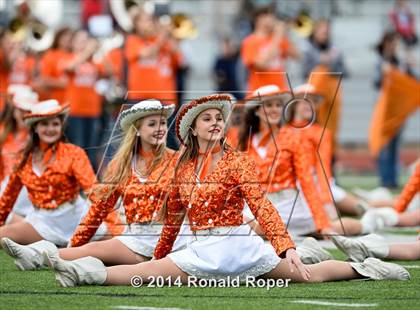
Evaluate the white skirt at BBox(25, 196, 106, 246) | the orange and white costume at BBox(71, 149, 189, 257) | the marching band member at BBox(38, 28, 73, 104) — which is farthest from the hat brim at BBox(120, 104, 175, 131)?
the marching band member at BBox(38, 28, 73, 104)

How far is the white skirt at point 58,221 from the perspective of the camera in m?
8.30

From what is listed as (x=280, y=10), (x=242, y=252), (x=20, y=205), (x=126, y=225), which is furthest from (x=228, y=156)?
(x=280, y=10)

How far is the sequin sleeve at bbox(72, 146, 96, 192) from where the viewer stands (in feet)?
26.6

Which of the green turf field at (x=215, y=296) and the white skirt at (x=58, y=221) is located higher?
the green turf field at (x=215, y=296)

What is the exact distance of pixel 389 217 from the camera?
31.4ft

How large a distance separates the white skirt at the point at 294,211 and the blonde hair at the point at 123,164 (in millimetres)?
1949

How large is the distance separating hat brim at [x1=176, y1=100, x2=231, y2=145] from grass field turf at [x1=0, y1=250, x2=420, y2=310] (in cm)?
81

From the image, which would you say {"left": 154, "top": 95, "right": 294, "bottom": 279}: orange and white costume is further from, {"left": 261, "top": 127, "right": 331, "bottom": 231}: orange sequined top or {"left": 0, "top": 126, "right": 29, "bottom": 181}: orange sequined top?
{"left": 0, "top": 126, "right": 29, "bottom": 181}: orange sequined top

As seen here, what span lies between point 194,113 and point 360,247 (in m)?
1.22

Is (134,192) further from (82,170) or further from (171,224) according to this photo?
(82,170)

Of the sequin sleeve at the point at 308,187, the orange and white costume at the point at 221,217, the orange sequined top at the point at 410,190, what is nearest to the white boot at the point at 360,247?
the orange and white costume at the point at 221,217

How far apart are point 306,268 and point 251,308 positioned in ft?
2.70

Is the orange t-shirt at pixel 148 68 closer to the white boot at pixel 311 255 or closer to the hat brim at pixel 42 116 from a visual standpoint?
the hat brim at pixel 42 116

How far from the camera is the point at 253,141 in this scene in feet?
29.7
